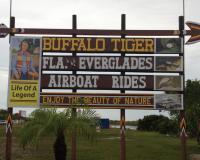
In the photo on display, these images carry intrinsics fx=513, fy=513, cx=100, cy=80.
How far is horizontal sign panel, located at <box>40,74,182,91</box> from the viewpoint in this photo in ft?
72.0

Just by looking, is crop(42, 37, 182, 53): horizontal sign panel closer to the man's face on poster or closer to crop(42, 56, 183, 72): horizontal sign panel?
crop(42, 56, 183, 72): horizontal sign panel

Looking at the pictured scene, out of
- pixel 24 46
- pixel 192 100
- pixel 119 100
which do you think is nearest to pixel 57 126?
pixel 119 100

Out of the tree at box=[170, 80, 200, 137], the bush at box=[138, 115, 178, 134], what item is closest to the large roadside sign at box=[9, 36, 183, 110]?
the tree at box=[170, 80, 200, 137]

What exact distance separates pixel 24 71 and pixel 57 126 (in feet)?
15.2

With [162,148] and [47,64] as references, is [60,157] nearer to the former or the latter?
[47,64]

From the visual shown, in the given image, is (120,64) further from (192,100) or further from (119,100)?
(192,100)

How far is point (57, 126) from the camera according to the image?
60.3 feet

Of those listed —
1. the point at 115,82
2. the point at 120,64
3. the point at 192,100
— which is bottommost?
the point at 192,100

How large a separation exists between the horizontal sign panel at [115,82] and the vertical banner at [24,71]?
1.81 ft

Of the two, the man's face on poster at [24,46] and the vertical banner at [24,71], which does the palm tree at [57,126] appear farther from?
the man's face on poster at [24,46]

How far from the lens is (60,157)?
61.2 ft

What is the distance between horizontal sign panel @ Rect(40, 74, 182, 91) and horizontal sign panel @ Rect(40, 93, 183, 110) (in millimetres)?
370

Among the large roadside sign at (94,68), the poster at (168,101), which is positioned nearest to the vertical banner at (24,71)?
the large roadside sign at (94,68)

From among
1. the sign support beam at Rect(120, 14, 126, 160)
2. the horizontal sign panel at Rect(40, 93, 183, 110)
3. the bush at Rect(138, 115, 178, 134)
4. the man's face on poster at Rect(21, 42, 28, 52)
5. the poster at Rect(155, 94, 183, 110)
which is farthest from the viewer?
the bush at Rect(138, 115, 178, 134)
